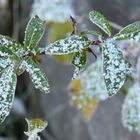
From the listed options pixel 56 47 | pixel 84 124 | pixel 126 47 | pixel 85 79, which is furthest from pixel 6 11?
pixel 56 47

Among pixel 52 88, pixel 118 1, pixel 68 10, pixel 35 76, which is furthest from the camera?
pixel 52 88

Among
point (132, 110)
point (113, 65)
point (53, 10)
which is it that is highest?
point (53, 10)

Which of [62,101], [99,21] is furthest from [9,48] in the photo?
[62,101]

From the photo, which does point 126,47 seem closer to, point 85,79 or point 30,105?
point 85,79

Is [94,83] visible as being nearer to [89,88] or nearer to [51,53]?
[89,88]

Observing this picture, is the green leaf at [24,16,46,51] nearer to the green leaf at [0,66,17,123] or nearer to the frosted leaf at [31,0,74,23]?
the green leaf at [0,66,17,123]

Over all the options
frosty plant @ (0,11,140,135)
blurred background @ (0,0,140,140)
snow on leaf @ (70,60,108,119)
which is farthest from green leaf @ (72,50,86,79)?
blurred background @ (0,0,140,140)

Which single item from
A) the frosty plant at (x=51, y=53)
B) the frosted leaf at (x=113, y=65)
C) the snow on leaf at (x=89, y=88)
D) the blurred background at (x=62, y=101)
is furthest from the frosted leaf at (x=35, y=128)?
the blurred background at (x=62, y=101)
